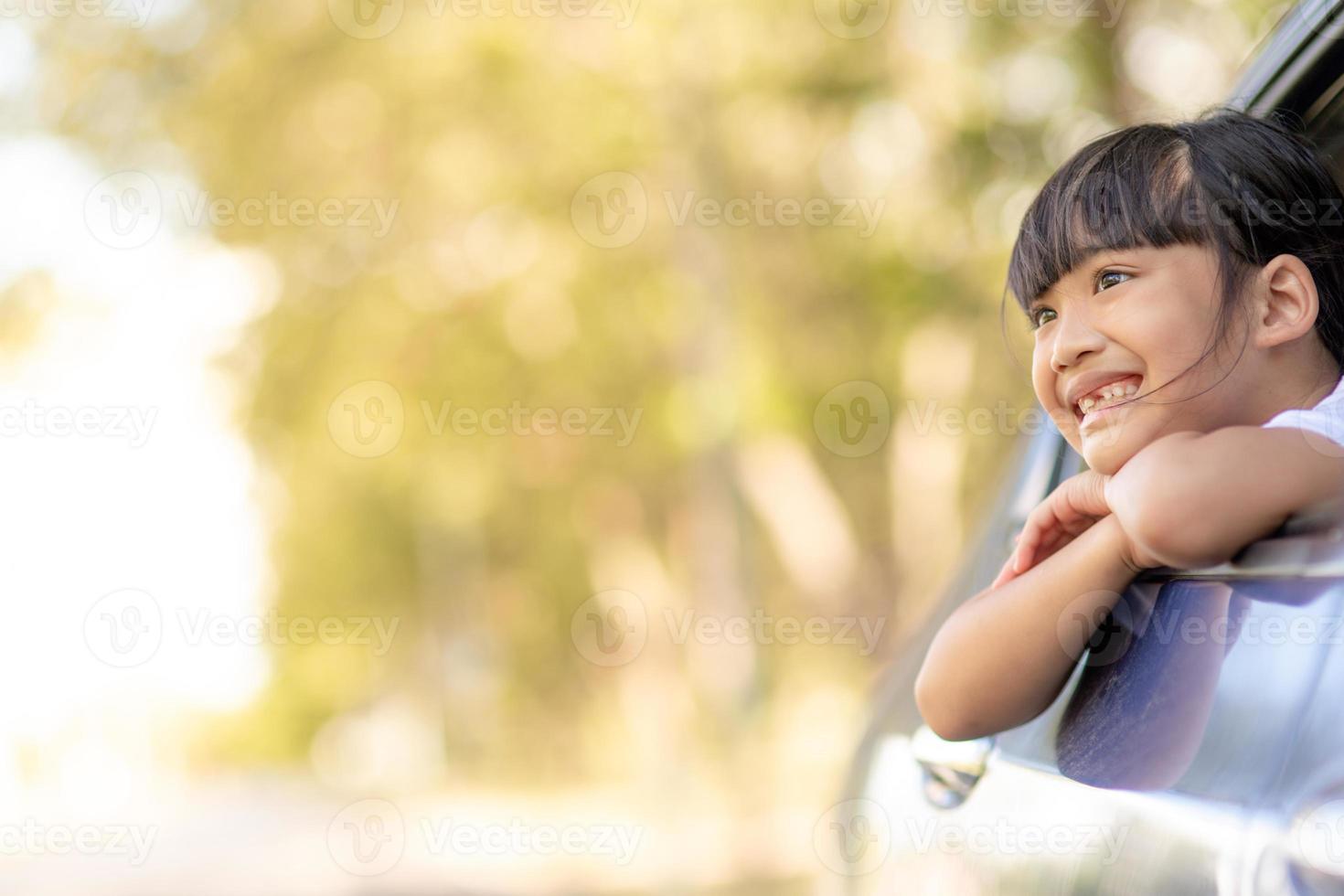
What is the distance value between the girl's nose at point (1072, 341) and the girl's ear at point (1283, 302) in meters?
0.17

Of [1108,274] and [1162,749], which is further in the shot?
[1108,274]

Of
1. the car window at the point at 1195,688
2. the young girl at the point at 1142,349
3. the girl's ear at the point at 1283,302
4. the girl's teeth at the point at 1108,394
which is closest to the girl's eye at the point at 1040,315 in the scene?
the young girl at the point at 1142,349

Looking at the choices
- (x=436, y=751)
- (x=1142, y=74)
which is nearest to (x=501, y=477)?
(x=1142, y=74)

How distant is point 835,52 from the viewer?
11.0 m

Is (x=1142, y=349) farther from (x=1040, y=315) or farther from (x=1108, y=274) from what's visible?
(x=1040, y=315)

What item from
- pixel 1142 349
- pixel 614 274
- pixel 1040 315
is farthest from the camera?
pixel 614 274

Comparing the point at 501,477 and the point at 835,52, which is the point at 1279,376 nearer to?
the point at 835,52

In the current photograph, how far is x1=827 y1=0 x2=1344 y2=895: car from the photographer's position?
4.09 feet

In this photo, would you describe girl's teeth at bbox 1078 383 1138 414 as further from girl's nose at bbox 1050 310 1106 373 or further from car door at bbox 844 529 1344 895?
car door at bbox 844 529 1344 895

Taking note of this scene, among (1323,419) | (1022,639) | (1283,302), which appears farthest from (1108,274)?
(1022,639)

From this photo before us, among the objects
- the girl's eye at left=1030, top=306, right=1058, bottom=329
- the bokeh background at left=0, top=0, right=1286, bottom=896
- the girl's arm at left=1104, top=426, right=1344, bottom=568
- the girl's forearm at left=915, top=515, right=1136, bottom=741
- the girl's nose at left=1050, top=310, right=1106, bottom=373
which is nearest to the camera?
the girl's arm at left=1104, top=426, right=1344, bottom=568

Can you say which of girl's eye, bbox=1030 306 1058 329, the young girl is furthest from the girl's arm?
girl's eye, bbox=1030 306 1058 329

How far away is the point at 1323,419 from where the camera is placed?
1531mm

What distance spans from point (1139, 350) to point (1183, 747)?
44cm
